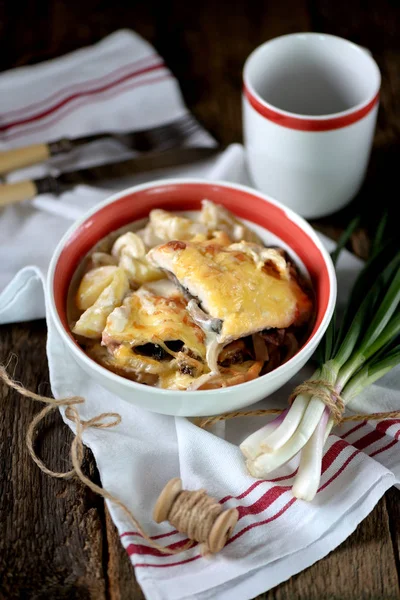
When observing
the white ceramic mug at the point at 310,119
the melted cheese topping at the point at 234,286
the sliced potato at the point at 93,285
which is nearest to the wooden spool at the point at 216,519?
the melted cheese topping at the point at 234,286

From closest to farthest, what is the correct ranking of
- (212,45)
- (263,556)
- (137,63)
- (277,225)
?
1. (263,556)
2. (277,225)
3. (137,63)
4. (212,45)

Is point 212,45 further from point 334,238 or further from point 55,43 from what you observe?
point 334,238

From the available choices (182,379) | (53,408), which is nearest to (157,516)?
(182,379)

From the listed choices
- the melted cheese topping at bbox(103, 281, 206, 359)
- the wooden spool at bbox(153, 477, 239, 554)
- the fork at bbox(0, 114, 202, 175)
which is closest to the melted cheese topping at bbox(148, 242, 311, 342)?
the melted cheese topping at bbox(103, 281, 206, 359)

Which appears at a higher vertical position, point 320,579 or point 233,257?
point 233,257

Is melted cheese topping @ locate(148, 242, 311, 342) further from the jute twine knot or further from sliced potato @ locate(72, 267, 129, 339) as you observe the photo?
the jute twine knot

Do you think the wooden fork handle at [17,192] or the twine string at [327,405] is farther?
the wooden fork handle at [17,192]

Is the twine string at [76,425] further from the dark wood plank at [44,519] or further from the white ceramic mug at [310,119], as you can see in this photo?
the white ceramic mug at [310,119]
